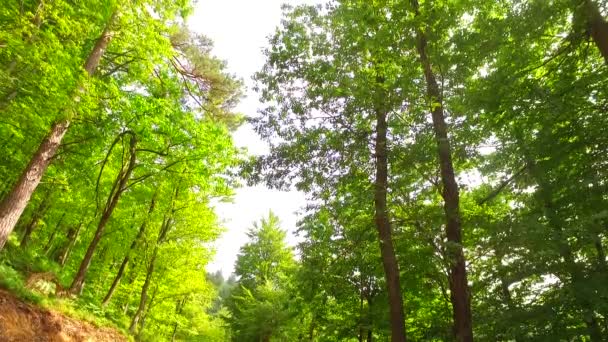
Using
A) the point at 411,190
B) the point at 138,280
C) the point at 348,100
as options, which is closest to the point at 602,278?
the point at 411,190

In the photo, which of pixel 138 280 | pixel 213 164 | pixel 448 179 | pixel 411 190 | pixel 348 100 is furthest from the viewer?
pixel 138 280

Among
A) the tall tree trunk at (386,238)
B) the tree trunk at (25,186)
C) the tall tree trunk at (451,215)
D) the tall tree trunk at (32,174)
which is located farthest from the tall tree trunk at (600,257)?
the tree trunk at (25,186)

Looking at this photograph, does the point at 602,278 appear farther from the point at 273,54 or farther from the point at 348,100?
the point at 273,54

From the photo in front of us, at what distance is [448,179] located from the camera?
27.5ft

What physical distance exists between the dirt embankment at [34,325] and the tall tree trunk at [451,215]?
9294mm

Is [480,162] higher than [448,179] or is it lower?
higher

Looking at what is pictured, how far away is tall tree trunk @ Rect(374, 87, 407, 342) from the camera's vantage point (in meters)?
9.01

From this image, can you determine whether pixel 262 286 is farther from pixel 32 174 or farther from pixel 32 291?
pixel 32 174

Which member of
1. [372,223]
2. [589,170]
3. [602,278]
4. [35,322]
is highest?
[589,170]

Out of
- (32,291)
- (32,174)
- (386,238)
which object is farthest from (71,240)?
(386,238)

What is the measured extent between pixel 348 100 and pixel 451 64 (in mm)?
2575

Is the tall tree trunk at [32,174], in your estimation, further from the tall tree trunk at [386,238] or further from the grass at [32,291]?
the tall tree trunk at [386,238]

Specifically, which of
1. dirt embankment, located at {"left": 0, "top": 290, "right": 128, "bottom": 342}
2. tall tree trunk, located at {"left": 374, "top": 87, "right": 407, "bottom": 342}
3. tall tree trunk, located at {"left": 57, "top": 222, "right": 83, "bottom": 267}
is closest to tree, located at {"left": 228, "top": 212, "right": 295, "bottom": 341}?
tall tree trunk, located at {"left": 57, "top": 222, "right": 83, "bottom": 267}

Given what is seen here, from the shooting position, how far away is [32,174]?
9586 mm
